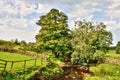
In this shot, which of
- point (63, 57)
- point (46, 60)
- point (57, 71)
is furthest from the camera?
point (63, 57)

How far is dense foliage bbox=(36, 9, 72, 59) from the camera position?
80.4m

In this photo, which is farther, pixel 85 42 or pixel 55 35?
pixel 55 35

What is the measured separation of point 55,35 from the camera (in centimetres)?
8175

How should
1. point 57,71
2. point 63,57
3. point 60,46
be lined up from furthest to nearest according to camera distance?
1. point 63,57
2. point 60,46
3. point 57,71

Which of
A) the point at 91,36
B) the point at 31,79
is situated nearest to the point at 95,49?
the point at 91,36

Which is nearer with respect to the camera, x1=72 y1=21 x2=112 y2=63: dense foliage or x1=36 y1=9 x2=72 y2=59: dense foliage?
x1=72 y1=21 x2=112 y2=63: dense foliage

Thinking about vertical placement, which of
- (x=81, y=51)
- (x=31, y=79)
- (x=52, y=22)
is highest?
(x=52, y=22)

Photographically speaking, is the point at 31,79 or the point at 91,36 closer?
the point at 31,79

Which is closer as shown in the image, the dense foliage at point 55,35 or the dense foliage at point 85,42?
the dense foliage at point 85,42

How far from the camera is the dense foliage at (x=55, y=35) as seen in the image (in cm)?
8044

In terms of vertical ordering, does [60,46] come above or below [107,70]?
above

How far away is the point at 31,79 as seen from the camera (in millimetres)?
44344

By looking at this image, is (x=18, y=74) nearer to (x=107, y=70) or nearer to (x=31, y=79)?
(x=31, y=79)

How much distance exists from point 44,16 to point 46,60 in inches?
749
